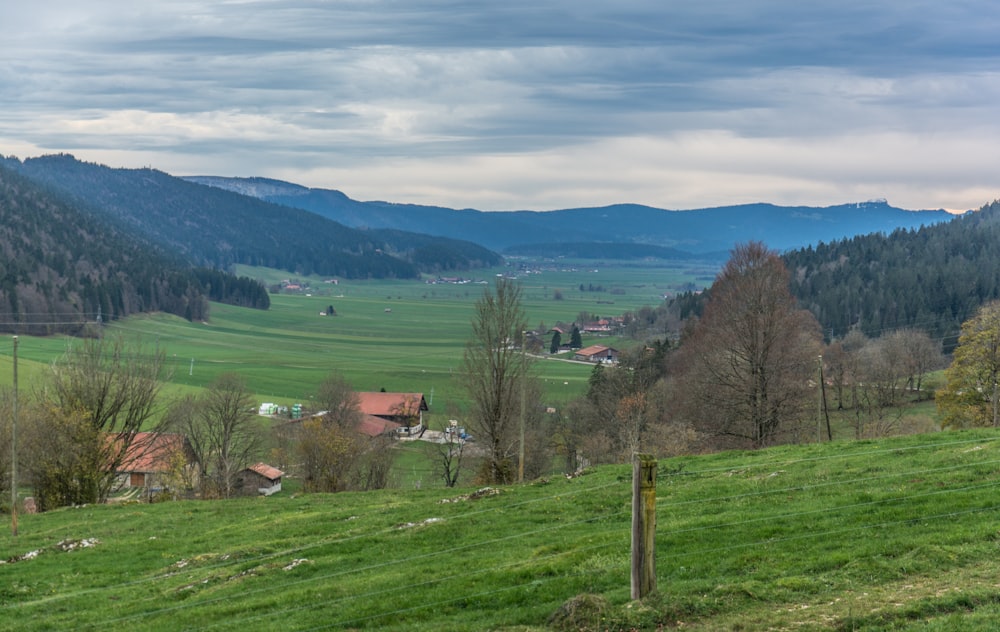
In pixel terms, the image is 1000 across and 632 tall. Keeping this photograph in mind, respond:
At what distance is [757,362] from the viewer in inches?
1713

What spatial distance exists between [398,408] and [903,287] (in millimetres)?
103322

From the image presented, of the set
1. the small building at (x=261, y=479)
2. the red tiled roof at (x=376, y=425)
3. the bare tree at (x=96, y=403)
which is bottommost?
the small building at (x=261, y=479)

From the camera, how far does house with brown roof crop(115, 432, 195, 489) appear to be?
56662 millimetres

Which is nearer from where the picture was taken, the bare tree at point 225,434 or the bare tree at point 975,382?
the bare tree at point 975,382

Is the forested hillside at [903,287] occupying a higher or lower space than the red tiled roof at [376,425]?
higher

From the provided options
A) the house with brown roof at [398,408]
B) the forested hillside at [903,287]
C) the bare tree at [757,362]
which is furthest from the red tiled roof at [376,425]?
the forested hillside at [903,287]

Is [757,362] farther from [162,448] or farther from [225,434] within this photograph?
[162,448]

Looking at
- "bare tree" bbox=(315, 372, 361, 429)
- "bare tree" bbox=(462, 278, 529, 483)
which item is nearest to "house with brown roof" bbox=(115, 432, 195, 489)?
"bare tree" bbox=(315, 372, 361, 429)

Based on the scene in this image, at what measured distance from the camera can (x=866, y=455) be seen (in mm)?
24750

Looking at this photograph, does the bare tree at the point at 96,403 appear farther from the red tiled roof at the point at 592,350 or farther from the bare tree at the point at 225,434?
the red tiled roof at the point at 592,350

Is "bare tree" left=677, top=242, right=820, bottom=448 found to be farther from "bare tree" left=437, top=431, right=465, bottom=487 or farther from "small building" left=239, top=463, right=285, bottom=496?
"small building" left=239, top=463, right=285, bottom=496

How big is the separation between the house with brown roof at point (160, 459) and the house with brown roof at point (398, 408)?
2378 cm

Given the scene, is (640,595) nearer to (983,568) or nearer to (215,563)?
(983,568)

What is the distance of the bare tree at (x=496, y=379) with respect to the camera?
38.5 metres
